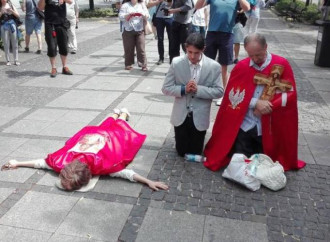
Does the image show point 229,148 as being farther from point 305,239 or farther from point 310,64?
point 310,64

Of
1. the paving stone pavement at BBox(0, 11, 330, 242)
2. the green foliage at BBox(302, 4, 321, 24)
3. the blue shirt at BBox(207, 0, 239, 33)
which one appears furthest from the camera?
the green foliage at BBox(302, 4, 321, 24)

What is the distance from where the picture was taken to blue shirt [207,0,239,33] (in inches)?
220

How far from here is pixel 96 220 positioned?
10.0ft

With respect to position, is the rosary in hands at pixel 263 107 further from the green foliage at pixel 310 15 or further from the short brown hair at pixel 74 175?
the green foliage at pixel 310 15

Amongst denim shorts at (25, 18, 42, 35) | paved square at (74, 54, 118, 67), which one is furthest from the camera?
denim shorts at (25, 18, 42, 35)

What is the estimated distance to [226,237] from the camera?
114 inches

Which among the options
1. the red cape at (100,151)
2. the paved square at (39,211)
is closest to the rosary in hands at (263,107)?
the red cape at (100,151)

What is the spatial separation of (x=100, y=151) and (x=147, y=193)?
0.66 meters

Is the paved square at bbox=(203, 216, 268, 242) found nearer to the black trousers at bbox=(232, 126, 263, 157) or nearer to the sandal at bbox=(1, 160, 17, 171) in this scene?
the black trousers at bbox=(232, 126, 263, 157)

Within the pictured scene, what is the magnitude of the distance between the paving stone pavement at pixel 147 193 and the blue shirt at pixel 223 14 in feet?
4.12

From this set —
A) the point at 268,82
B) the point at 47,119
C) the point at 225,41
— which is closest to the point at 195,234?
the point at 268,82

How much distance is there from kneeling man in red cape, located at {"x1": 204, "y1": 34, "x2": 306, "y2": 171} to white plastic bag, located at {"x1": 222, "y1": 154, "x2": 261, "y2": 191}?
0.95 ft

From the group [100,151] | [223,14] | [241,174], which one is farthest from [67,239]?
[223,14]

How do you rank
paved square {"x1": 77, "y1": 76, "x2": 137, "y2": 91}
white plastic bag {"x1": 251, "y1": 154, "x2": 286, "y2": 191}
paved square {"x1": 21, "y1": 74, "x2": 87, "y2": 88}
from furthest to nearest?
paved square {"x1": 21, "y1": 74, "x2": 87, "y2": 88}, paved square {"x1": 77, "y1": 76, "x2": 137, "y2": 91}, white plastic bag {"x1": 251, "y1": 154, "x2": 286, "y2": 191}
